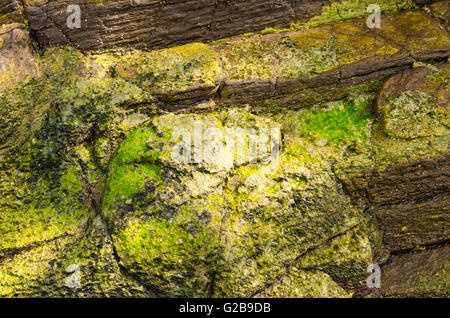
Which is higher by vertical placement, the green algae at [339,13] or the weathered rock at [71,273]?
the green algae at [339,13]

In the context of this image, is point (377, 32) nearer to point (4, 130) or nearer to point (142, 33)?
point (142, 33)

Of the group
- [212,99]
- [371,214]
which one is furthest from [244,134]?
[371,214]

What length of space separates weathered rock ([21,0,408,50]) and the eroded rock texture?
2 cm

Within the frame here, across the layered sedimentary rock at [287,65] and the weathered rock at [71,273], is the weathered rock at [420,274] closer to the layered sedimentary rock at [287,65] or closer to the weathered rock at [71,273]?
the layered sedimentary rock at [287,65]

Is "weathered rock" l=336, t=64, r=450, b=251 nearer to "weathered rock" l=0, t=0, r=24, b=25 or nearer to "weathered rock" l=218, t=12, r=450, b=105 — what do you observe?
"weathered rock" l=218, t=12, r=450, b=105

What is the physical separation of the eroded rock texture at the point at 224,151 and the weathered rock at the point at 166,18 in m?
0.02

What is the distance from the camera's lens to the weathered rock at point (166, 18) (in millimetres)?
3922

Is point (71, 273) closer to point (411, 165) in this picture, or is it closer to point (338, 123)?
point (338, 123)

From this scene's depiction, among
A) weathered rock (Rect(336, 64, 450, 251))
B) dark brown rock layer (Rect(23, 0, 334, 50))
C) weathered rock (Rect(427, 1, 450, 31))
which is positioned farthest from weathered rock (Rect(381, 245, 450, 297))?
dark brown rock layer (Rect(23, 0, 334, 50))

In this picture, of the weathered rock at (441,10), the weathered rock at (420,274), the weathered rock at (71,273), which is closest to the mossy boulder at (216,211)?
the weathered rock at (71,273)

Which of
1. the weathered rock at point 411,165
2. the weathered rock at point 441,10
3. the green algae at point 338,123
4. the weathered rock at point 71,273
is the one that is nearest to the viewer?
the weathered rock at point 71,273

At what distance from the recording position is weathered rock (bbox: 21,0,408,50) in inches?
154

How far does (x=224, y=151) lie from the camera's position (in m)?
3.50

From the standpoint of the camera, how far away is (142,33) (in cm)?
405
